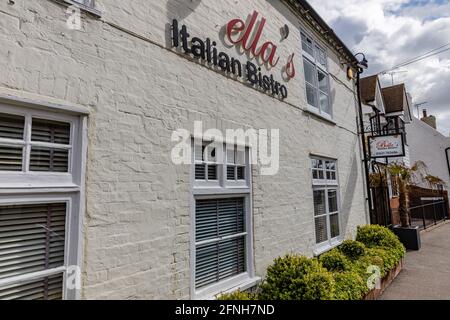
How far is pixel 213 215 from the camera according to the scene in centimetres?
426

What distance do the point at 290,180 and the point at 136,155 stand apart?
363 centimetres

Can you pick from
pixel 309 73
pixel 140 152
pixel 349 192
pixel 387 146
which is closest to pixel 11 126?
pixel 140 152

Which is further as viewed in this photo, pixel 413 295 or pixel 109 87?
pixel 413 295

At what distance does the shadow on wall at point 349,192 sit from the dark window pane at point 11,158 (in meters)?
7.86

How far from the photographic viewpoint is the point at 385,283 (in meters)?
6.52

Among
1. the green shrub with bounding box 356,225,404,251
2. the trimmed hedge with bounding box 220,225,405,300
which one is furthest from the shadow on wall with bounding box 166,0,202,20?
the green shrub with bounding box 356,225,404,251

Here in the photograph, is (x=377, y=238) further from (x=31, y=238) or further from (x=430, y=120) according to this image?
(x=430, y=120)

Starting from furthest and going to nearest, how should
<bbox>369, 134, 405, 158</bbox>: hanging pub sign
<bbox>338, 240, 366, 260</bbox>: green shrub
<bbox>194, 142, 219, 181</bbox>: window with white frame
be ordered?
<bbox>369, 134, 405, 158</bbox>: hanging pub sign → <bbox>338, 240, 366, 260</bbox>: green shrub → <bbox>194, 142, 219, 181</bbox>: window with white frame

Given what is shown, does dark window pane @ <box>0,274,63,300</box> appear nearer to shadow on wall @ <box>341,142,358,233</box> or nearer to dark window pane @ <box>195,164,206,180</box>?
dark window pane @ <box>195,164,206,180</box>

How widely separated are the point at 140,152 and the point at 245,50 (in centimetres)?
305

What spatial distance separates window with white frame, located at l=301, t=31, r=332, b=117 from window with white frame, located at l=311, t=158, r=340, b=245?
157 cm

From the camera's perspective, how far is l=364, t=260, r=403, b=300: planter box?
5.62 metres

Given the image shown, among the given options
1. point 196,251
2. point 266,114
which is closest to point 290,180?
point 266,114
